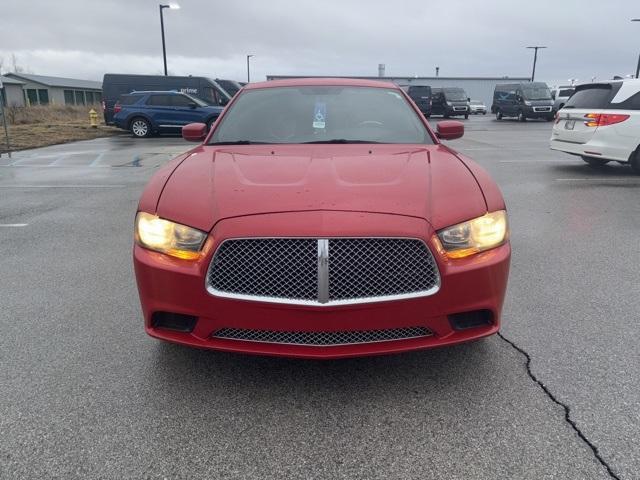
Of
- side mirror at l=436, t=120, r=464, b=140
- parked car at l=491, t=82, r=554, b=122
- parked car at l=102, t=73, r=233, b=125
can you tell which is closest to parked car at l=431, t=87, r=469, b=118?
parked car at l=491, t=82, r=554, b=122

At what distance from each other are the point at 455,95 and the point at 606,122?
26142 millimetres

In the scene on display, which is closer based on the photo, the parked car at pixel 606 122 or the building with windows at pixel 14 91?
the parked car at pixel 606 122

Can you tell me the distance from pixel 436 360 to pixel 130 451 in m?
1.65

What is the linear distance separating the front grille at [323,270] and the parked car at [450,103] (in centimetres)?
3320

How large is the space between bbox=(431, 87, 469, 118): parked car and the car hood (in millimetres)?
32329

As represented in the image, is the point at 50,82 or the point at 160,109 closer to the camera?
the point at 160,109

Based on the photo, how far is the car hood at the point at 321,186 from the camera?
2.45 metres

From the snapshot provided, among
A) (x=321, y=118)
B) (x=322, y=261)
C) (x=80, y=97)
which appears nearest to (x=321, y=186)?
(x=322, y=261)

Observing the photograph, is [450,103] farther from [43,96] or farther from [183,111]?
[43,96]

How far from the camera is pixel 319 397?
2582mm

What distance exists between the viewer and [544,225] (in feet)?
20.1

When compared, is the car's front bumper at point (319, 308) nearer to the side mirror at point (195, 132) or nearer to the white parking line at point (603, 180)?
the side mirror at point (195, 132)

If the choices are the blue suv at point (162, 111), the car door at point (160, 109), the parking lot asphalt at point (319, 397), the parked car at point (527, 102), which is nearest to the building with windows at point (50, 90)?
the blue suv at point (162, 111)

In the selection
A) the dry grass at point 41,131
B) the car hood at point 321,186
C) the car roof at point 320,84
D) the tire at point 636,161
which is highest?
the car roof at point 320,84
